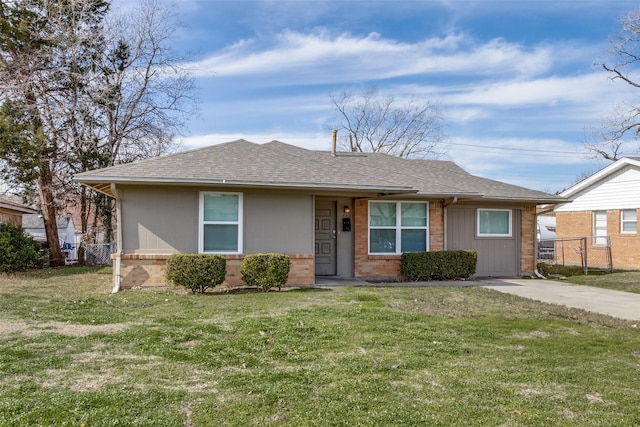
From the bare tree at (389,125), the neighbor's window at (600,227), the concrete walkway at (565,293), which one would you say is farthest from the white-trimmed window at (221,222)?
the bare tree at (389,125)

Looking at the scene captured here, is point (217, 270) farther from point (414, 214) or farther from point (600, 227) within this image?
point (600, 227)

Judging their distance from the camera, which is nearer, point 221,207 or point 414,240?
point 221,207

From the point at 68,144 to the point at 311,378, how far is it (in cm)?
1637

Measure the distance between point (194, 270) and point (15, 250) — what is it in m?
8.26

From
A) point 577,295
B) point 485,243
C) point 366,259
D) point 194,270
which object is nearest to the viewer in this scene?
point 194,270

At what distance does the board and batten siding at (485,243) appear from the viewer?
43.5 feet

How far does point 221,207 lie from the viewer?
34.6 ft

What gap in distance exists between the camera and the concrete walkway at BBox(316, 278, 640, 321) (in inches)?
326

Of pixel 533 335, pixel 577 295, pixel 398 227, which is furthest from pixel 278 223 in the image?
pixel 577 295

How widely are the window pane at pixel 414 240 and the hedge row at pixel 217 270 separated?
3991mm

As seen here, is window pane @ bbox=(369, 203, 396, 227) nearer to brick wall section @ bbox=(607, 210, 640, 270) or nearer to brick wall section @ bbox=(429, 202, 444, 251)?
brick wall section @ bbox=(429, 202, 444, 251)

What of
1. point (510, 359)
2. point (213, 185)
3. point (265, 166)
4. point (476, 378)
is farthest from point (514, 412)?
point (265, 166)

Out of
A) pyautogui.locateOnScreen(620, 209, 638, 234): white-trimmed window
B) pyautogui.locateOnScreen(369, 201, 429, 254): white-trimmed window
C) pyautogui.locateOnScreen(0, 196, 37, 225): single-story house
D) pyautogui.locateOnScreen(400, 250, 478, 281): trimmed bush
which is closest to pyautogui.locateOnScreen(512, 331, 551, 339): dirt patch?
pyautogui.locateOnScreen(400, 250, 478, 281): trimmed bush

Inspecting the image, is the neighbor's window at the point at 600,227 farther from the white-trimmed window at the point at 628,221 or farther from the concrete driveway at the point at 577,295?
the concrete driveway at the point at 577,295
